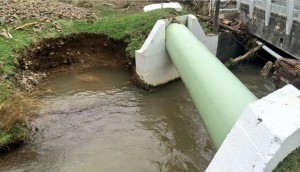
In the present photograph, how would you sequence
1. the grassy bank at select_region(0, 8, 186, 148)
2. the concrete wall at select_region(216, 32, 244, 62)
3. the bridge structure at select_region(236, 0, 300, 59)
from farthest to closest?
1. the concrete wall at select_region(216, 32, 244, 62)
2. the grassy bank at select_region(0, 8, 186, 148)
3. the bridge structure at select_region(236, 0, 300, 59)

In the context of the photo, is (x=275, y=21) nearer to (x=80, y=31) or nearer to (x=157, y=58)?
(x=157, y=58)

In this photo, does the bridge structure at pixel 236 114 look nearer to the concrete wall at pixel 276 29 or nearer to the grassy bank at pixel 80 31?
the grassy bank at pixel 80 31

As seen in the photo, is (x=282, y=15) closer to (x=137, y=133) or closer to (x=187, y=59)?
(x=187, y=59)

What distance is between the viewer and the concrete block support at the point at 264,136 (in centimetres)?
278

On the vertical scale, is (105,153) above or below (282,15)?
below

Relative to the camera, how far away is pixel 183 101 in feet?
28.6

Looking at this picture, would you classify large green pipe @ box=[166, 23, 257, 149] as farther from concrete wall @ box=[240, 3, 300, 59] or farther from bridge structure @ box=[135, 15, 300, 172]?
concrete wall @ box=[240, 3, 300, 59]

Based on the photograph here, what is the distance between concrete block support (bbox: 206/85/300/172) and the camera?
2779 mm

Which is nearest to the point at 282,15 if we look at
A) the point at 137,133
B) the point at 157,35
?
the point at 157,35

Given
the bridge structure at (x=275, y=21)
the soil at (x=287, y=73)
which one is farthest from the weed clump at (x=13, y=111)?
the bridge structure at (x=275, y=21)

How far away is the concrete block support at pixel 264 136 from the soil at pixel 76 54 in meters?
7.15

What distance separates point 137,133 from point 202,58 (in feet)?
7.92

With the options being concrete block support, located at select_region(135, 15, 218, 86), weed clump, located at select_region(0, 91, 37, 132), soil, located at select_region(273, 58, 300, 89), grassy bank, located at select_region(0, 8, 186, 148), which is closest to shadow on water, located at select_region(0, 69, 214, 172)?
concrete block support, located at select_region(135, 15, 218, 86)

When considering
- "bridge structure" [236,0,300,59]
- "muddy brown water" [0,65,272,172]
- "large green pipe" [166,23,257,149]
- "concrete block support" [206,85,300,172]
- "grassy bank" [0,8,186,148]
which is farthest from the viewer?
"grassy bank" [0,8,186,148]
